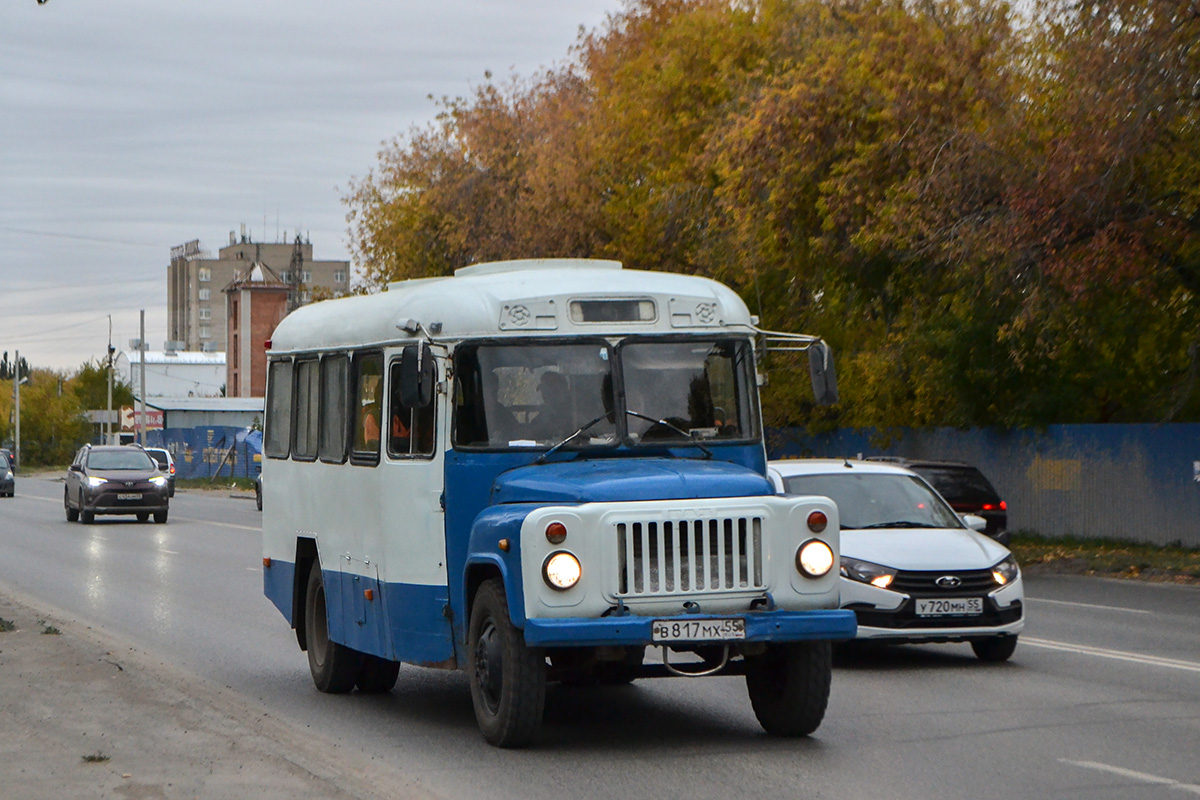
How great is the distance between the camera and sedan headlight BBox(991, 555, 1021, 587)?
1227 centimetres

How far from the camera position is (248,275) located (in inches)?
5241

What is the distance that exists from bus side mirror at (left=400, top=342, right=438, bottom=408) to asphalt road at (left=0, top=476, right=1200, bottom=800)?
1895mm

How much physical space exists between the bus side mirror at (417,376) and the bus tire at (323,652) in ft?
9.09

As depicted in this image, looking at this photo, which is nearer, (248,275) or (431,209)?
(431,209)

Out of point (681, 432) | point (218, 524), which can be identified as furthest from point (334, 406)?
point (218, 524)

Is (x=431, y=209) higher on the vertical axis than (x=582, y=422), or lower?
higher

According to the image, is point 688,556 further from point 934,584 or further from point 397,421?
point 934,584

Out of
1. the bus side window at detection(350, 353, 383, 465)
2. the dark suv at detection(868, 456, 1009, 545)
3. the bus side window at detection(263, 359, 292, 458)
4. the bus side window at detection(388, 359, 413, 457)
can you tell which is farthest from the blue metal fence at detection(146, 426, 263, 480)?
the bus side window at detection(388, 359, 413, 457)

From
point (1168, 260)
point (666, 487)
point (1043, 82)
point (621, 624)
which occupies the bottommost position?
point (621, 624)

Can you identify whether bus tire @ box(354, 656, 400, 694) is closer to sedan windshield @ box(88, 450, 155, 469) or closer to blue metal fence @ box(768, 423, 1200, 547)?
blue metal fence @ box(768, 423, 1200, 547)

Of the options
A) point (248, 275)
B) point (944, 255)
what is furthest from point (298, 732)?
point (248, 275)

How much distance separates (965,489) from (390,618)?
1346cm

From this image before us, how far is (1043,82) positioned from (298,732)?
56.7ft

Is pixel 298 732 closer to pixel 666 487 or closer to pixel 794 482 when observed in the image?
pixel 666 487
